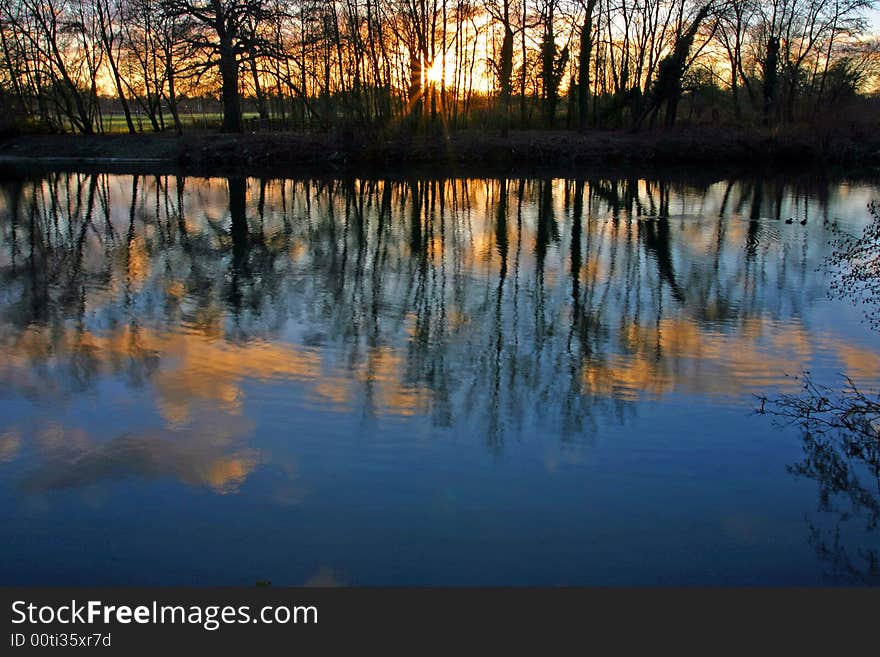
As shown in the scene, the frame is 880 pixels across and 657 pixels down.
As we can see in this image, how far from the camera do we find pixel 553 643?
421cm

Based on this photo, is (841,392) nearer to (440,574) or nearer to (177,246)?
(440,574)

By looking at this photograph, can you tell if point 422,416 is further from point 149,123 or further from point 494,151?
point 149,123

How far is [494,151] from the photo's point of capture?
117 feet

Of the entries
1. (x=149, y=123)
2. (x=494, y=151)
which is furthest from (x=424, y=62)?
(x=149, y=123)

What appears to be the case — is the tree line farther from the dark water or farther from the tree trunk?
the dark water

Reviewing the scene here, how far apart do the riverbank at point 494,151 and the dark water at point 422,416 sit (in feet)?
66.6

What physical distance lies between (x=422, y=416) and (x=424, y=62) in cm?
3417

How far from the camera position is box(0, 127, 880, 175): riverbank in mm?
35094

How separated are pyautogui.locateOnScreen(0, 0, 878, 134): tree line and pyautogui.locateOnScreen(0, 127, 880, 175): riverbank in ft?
5.60

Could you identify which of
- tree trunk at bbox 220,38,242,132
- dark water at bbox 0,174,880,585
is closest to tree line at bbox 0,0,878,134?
tree trunk at bbox 220,38,242,132

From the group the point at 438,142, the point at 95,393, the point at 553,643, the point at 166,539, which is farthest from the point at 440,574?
the point at 438,142

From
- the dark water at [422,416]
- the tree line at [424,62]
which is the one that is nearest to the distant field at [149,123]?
the tree line at [424,62]

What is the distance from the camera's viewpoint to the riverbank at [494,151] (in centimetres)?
3509

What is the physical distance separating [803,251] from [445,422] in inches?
431
